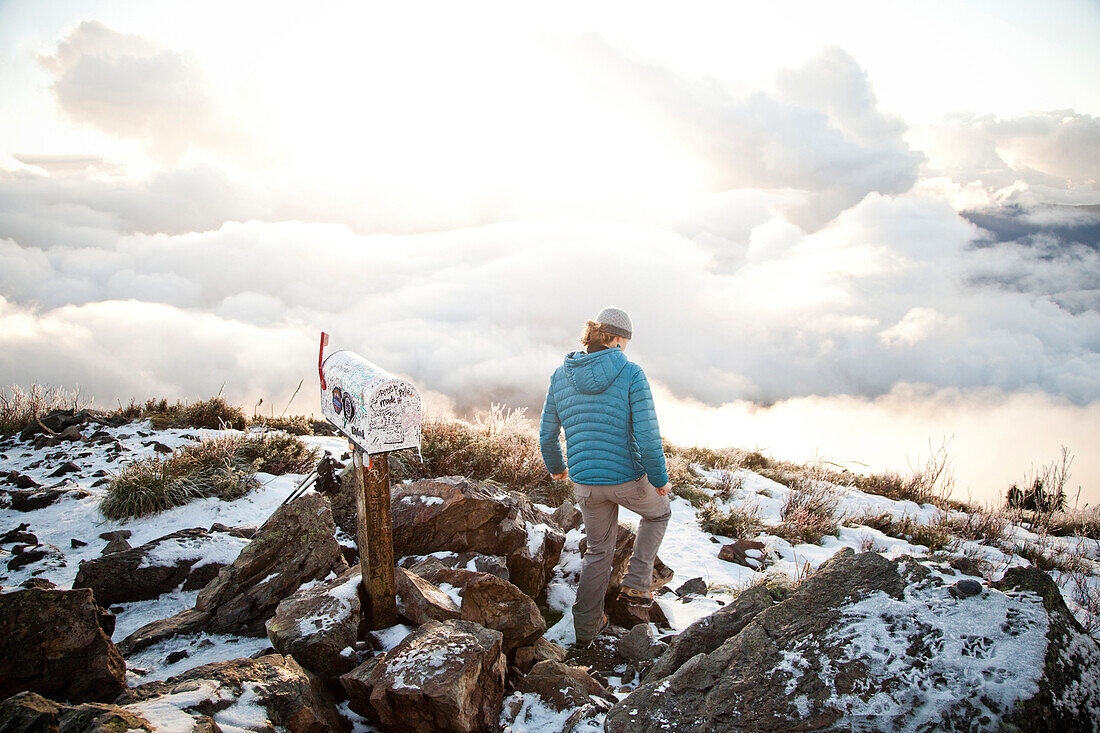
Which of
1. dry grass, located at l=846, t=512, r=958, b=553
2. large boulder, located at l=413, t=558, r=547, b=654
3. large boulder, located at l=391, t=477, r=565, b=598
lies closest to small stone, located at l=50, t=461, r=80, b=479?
large boulder, located at l=391, t=477, r=565, b=598

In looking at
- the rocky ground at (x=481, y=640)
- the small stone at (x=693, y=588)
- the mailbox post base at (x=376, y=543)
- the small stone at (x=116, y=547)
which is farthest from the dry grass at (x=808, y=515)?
the small stone at (x=116, y=547)

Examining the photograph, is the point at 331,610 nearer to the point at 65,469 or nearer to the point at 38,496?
the point at 38,496

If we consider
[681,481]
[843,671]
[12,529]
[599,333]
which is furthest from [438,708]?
[681,481]

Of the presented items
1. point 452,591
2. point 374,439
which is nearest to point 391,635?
point 452,591

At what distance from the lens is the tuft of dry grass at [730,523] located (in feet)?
24.0

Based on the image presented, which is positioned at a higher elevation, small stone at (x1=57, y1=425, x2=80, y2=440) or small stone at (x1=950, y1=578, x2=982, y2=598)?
small stone at (x1=950, y1=578, x2=982, y2=598)

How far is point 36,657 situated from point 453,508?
264 cm

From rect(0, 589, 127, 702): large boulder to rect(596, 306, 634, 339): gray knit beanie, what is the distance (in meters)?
3.38

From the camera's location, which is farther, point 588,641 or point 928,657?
point 588,641

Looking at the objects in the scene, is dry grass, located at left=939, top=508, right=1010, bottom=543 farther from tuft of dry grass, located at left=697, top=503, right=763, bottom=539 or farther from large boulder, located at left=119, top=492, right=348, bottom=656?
large boulder, located at left=119, top=492, right=348, bottom=656

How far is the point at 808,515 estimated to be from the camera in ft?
25.8

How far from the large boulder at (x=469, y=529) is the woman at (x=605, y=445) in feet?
1.72

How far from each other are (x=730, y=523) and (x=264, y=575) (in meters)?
5.74

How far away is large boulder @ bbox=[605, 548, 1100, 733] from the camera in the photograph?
2.08 m
